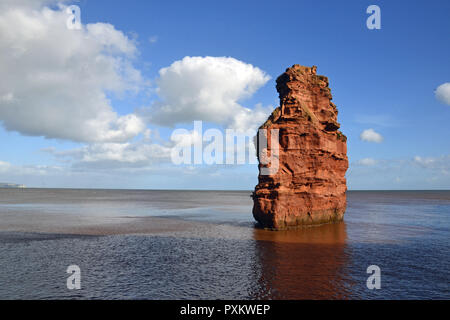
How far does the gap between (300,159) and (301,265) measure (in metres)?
18.7

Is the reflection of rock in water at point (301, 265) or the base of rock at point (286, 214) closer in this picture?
the reflection of rock in water at point (301, 265)

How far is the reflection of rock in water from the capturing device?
15.9 meters

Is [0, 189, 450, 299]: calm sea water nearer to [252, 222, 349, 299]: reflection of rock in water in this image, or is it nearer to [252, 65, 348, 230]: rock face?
[252, 222, 349, 299]: reflection of rock in water

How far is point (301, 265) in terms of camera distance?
20781mm

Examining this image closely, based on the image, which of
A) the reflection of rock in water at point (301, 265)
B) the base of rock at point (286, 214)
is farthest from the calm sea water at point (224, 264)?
the base of rock at point (286, 214)

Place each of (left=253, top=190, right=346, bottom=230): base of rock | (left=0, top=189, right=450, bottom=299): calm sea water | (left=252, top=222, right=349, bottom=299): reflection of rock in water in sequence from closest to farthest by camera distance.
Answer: (left=252, top=222, right=349, bottom=299): reflection of rock in water
(left=0, top=189, right=450, bottom=299): calm sea water
(left=253, top=190, right=346, bottom=230): base of rock

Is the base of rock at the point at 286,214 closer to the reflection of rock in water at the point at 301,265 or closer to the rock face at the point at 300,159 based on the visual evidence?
the rock face at the point at 300,159

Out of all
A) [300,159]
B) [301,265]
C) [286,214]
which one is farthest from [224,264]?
[300,159]

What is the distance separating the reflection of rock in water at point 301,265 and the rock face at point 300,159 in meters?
3.92

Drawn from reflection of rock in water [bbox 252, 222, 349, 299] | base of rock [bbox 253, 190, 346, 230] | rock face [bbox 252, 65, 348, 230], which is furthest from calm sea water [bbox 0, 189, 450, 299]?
rock face [bbox 252, 65, 348, 230]

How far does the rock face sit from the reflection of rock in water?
12.8ft

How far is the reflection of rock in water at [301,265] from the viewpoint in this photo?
1593cm

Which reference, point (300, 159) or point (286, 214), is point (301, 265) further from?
point (300, 159)

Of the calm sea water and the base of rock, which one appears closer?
the calm sea water
